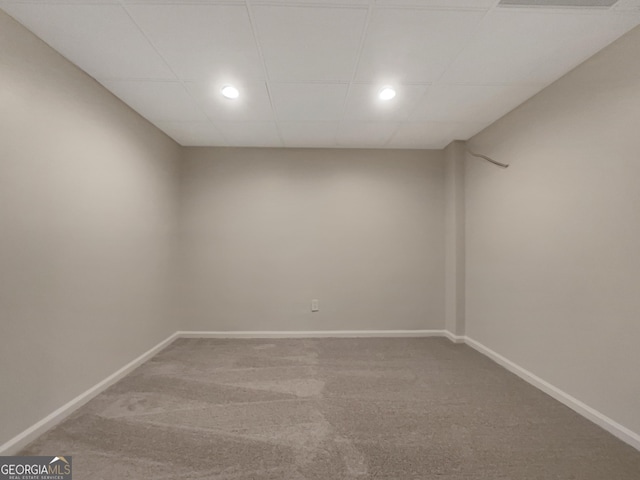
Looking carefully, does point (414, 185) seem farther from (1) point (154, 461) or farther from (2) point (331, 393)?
(1) point (154, 461)

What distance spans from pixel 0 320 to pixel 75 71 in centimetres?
162

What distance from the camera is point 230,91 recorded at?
2.33 metres

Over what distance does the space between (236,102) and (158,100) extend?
25.6 inches

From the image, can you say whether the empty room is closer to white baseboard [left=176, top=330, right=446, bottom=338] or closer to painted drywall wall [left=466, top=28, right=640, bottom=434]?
painted drywall wall [left=466, top=28, right=640, bottom=434]

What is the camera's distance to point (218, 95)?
2395mm

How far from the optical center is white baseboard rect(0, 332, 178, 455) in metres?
1.57

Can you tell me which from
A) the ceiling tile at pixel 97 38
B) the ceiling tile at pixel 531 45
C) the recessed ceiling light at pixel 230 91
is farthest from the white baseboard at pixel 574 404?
the ceiling tile at pixel 97 38

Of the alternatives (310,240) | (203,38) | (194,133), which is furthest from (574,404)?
(194,133)

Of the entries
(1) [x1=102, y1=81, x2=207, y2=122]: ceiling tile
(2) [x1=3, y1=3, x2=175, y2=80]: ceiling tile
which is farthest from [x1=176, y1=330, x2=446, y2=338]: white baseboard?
(2) [x1=3, y1=3, x2=175, y2=80]: ceiling tile

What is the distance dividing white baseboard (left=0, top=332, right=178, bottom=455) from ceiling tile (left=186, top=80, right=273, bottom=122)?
2359mm

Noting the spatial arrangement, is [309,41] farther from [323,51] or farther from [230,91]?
[230,91]

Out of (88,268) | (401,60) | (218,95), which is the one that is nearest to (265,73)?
(218,95)

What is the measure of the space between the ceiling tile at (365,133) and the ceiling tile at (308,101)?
273mm

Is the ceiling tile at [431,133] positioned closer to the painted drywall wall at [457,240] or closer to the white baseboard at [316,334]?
the painted drywall wall at [457,240]
